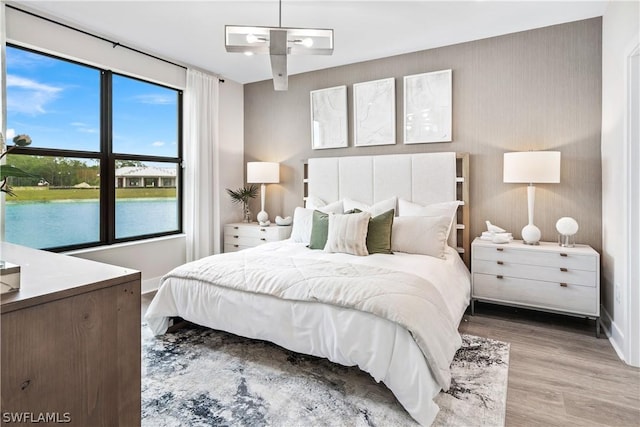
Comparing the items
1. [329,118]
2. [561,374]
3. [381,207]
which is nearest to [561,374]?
[561,374]

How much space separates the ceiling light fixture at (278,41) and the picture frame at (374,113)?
170 centimetres

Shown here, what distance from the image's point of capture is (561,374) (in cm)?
226

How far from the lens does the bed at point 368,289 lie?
186 cm

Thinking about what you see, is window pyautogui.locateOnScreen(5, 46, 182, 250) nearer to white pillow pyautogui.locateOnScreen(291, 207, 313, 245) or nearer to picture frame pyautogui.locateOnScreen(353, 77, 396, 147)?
white pillow pyautogui.locateOnScreen(291, 207, 313, 245)

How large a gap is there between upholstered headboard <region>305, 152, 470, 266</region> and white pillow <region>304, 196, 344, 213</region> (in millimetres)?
90

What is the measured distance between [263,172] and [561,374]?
3672 millimetres

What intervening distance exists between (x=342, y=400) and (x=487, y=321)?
1890 millimetres

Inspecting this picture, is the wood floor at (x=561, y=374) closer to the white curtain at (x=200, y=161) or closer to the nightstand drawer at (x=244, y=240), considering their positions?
the nightstand drawer at (x=244, y=240)

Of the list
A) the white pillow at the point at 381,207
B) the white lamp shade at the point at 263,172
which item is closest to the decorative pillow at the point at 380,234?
the white pillow at the point at 381,207

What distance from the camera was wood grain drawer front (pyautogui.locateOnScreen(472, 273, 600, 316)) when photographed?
2828mm

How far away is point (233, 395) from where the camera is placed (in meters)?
2.02

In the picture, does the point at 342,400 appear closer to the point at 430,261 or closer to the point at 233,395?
the point at 233,395

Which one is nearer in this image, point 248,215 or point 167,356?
point 167,356

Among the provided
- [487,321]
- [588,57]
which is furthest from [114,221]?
[588,57]
